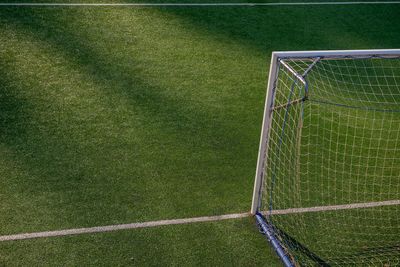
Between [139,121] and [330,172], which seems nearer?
[330,172]

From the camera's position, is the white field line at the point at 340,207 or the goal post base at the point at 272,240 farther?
the white field line at the point at 340,207

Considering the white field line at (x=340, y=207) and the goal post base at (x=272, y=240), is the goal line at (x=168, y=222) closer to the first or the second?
the white field line at (x=340, y=207)

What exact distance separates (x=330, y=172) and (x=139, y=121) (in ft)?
6.43

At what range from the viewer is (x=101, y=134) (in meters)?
5.24

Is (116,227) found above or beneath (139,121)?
beneath

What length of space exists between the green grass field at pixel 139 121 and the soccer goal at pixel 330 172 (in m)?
0.27

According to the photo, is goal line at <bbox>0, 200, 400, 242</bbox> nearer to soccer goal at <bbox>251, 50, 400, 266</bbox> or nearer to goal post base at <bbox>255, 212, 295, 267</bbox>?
soccer goal at <bbox>251, 50, 400, 266</bbox>

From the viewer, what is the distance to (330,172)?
5043 mm

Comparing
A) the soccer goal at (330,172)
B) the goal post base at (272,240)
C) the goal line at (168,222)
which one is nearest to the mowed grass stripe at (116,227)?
the goal line at (168,222)

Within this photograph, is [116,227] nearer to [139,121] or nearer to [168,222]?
[168,222]

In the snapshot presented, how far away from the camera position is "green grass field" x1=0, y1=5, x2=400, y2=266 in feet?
13.8

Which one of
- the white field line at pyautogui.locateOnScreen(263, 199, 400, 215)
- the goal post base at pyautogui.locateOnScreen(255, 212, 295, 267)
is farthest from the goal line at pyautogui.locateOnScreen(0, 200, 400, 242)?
the goal post base at pyautogui.locateOnScreen(255, 212, 295, 267)

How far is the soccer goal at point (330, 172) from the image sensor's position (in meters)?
4.16

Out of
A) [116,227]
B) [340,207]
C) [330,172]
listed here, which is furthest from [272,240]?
[116,227]
